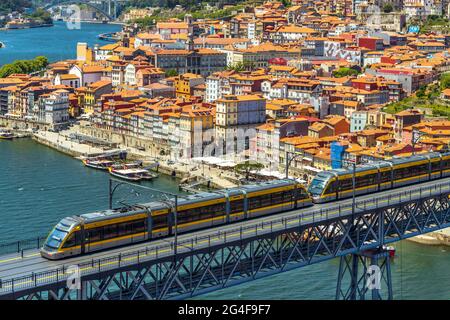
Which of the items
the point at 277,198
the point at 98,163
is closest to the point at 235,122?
the point at 98,163

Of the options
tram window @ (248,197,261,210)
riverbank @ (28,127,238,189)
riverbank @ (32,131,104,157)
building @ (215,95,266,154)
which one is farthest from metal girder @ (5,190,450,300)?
riverbank @ (32,131,104,157)

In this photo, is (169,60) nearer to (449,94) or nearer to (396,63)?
(396,63)

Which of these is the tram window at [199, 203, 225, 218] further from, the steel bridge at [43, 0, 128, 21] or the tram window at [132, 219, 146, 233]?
the steel bridge at [43, 0, 128, 21]

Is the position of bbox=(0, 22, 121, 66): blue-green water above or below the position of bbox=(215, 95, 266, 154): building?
above

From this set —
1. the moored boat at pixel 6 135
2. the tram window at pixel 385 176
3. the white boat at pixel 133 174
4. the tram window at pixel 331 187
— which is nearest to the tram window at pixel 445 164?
the tram window at pixel 385 176

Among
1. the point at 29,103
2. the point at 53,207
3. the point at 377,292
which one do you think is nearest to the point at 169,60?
the point at 29,103

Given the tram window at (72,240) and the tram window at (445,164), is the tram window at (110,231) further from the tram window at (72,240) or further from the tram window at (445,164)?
the tram window at (445,164)

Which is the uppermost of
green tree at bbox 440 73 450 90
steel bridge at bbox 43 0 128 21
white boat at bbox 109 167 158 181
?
steel bridge at bbox 43 0 128 21
